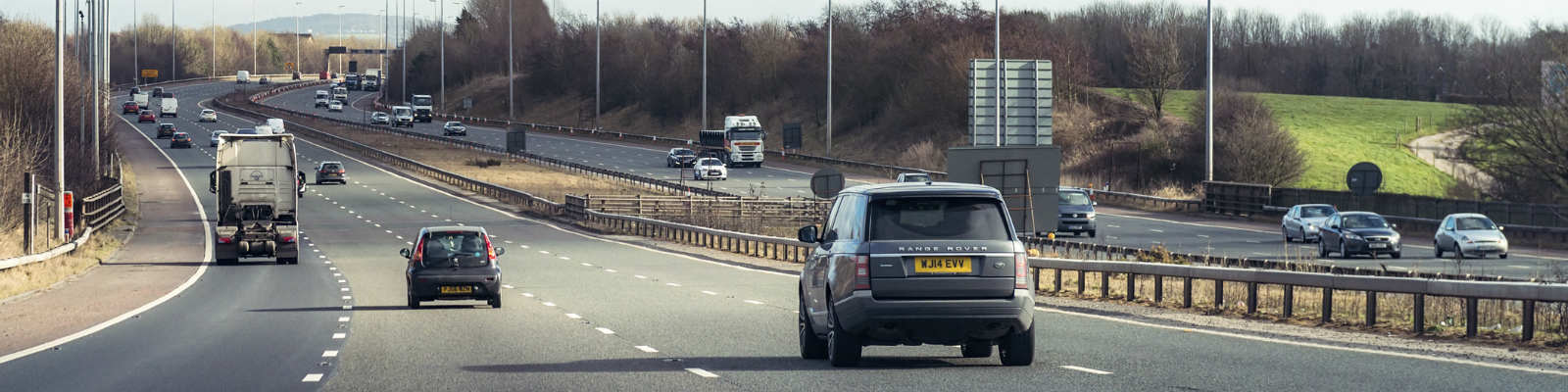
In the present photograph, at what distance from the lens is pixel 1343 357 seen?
1452 cm

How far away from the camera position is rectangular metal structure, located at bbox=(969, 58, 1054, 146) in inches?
1405

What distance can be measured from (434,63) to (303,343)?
18127cm

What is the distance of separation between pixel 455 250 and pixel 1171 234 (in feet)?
93.8

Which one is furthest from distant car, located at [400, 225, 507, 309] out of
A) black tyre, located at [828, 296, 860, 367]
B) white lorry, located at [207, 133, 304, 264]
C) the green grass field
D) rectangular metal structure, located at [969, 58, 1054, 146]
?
the green grass field

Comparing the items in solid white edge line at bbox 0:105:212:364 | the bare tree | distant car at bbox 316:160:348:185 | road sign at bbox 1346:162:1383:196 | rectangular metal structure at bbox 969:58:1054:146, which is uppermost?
the bare tree

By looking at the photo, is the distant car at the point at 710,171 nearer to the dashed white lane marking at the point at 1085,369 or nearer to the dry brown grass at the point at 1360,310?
the dry brown grass at the point at 1360,310

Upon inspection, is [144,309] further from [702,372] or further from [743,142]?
[743,142]

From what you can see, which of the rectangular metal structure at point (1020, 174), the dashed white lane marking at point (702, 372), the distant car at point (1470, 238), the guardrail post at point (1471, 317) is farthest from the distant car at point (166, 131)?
the guardrail post at point (1471, 317)

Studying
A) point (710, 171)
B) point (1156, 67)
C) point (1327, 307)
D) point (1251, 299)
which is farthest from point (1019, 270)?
point (1156, 67)

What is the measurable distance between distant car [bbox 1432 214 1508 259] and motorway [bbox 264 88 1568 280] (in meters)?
0.38

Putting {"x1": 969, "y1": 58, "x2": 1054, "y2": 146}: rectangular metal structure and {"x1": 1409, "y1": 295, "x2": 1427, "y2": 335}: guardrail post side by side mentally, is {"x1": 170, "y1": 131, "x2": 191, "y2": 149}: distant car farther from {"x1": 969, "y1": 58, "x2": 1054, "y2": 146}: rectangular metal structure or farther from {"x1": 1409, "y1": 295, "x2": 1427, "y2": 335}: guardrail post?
{"x1": 1409, "y1": 295, "x2": 1427, "y2": 335}: guardrail post

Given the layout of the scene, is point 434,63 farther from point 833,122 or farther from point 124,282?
point 124,282

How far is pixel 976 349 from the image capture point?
50.1 feet

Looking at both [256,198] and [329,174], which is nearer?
[256,198]
